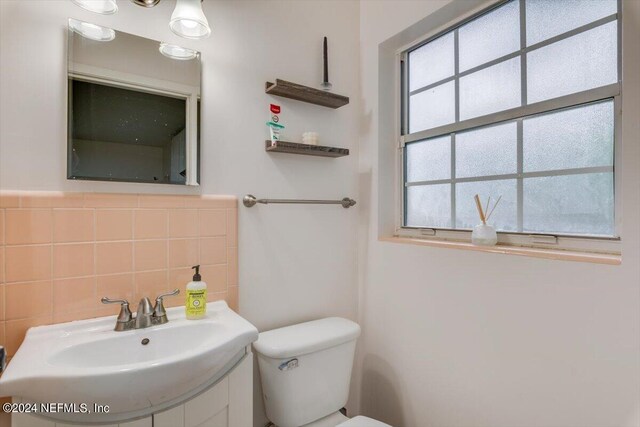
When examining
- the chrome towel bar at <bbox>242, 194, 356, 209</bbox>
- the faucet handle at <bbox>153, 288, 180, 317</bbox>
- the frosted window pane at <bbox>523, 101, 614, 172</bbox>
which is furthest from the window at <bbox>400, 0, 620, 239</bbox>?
the faucet handle at <bbox>153, 288, 180, 317</bbox>

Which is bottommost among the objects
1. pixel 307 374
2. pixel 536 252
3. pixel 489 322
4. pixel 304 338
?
pixel 307 374

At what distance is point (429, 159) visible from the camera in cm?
158

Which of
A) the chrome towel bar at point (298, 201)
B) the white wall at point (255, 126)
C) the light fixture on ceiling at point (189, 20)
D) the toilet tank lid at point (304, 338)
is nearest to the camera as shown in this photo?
the white wall at point (255, 126)

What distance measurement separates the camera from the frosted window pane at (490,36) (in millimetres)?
1267

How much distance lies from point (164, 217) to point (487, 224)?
126 centimetres

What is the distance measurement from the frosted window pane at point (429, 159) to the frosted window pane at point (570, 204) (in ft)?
1.24

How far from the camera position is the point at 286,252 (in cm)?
149

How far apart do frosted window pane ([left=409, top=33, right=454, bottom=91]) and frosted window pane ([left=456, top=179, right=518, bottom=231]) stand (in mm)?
556

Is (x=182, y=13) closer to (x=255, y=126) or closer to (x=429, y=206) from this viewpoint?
(x=255, y=126)

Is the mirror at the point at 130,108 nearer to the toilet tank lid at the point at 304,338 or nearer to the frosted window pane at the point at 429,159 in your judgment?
the toilet tank lid at the point at 304,338

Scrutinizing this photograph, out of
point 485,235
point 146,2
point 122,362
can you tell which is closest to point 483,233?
point 485,235

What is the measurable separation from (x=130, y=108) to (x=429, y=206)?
1338 mm

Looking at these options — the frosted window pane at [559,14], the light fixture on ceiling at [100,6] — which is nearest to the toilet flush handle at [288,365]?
the light fixture on ceiling at [100,6]

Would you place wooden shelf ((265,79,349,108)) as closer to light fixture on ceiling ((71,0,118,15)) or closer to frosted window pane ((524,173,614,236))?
light fixture on ceiling ((71,0,118,15))
